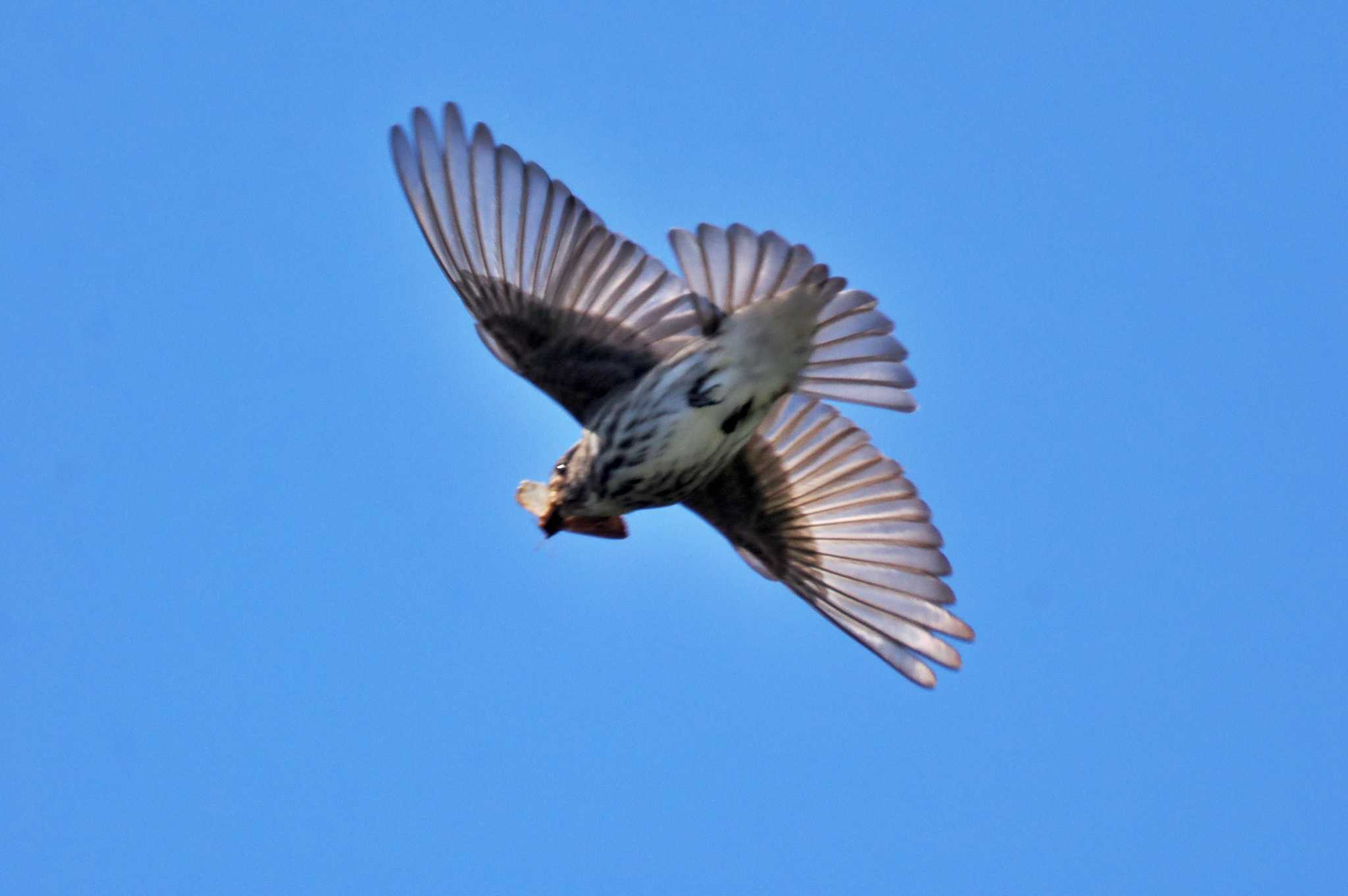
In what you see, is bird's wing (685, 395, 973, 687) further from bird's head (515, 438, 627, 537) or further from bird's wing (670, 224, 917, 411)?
bird's head (515, 438, 627, 537)

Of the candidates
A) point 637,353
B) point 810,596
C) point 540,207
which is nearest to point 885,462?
point 810,596

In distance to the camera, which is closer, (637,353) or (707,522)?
(637,353)

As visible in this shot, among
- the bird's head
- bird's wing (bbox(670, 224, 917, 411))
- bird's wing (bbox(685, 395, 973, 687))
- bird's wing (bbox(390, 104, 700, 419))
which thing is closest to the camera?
bird's wing (bbox(670, 224, 917, 411))

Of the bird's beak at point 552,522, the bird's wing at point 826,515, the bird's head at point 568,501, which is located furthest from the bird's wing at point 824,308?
the bird's beak at point 552,522

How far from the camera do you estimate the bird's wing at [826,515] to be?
8.27 m

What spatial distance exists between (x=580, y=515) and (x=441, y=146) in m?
1.66

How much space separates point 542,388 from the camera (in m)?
8.09

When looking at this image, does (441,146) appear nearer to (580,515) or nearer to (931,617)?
(580,515)

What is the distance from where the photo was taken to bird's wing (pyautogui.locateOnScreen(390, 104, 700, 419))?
7.59 meters

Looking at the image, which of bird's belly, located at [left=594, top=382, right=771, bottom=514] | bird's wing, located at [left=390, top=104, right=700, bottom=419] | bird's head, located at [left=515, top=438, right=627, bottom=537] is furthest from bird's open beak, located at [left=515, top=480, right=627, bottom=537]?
bird's wing, located at [left=390, top=104, right=700, bottom=419]

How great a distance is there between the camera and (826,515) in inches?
335

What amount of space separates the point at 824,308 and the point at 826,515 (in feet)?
3.89

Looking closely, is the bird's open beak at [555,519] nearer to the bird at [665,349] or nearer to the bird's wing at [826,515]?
the bird at [665,349]

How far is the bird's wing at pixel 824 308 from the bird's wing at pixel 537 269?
238 mm
